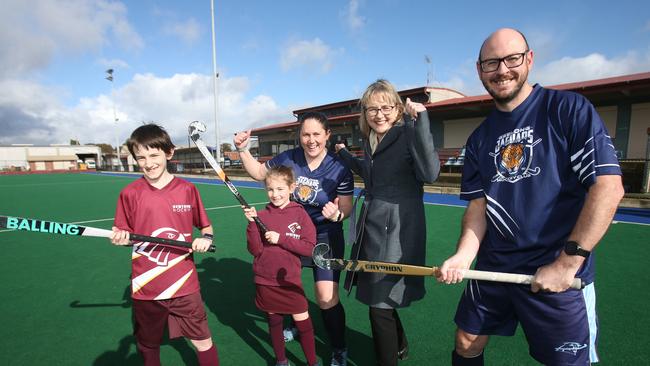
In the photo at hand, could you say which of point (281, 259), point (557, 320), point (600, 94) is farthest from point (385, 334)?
point (600, 94)

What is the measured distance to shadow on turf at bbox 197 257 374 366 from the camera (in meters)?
3.14

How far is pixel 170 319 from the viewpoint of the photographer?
2.59 m

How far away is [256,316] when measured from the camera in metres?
3.86

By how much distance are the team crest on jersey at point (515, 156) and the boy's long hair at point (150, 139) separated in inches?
93.0

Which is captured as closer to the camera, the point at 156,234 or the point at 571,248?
the point at 571,248

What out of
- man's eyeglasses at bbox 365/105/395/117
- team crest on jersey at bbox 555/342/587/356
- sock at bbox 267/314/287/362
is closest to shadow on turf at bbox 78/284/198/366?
→ sock at bbox 267/314/287/362

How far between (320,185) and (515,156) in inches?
63.7

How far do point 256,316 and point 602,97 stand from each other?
17.4m

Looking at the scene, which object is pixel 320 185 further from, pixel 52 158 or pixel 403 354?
pixel 52 158

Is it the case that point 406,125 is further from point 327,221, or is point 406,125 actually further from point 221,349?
point 221,349

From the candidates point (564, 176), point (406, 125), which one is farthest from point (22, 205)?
point (564, 176)

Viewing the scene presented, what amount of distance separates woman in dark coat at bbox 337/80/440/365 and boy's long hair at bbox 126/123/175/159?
5.18 feet

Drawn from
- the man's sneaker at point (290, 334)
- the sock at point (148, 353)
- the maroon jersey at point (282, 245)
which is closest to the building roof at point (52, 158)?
the man's sneaker at point (290, 334)

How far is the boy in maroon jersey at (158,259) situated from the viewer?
2482 mm
